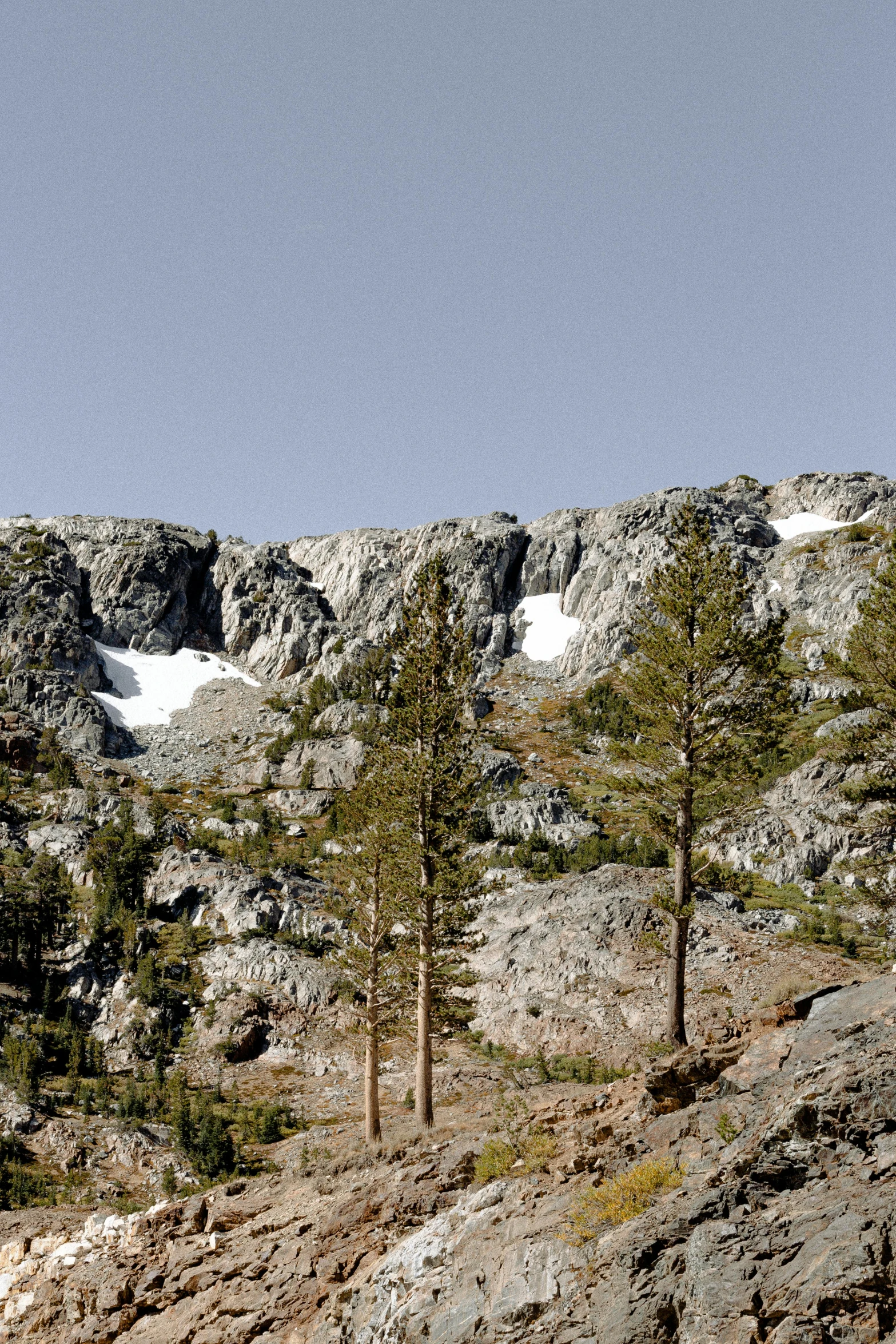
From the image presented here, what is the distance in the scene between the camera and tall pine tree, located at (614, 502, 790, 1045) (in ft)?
73.3

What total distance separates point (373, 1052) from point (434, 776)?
34.3 ft

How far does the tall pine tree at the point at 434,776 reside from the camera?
26438 millimetres

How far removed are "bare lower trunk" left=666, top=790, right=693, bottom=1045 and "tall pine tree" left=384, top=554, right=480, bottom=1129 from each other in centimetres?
Result: 729

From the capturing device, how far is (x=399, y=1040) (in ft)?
171

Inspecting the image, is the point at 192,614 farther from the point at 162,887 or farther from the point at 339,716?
the point at 162,887

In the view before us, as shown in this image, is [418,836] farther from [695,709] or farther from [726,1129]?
[726,1129]

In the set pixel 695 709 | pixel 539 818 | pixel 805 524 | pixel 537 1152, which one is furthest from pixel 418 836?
pixel 805 524

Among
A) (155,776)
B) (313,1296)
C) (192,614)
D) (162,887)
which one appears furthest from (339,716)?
(313,1296)

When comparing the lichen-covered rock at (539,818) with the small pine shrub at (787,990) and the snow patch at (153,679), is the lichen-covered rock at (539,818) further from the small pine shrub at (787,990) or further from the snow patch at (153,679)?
the snow patch at (153,679)

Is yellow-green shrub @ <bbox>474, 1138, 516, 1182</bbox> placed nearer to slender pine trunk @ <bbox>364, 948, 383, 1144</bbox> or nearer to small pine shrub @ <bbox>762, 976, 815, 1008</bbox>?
→ small pine shrub @ <bbox>762, 976, 815, 1008</bbox>

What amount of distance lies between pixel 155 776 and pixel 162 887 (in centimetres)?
4291

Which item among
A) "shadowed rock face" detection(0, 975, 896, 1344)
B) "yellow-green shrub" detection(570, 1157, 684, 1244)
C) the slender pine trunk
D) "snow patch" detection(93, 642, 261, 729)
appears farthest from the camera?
"snow patch" detection(93, 642, 261, 729)

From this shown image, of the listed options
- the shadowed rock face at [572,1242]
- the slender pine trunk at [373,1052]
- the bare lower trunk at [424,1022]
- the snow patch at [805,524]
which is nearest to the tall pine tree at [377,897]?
the slender pine trunk at [373,1052]

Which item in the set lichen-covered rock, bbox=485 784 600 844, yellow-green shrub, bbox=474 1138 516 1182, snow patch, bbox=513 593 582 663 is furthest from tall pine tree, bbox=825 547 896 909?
snow patch, bbox=513 593 582 663
